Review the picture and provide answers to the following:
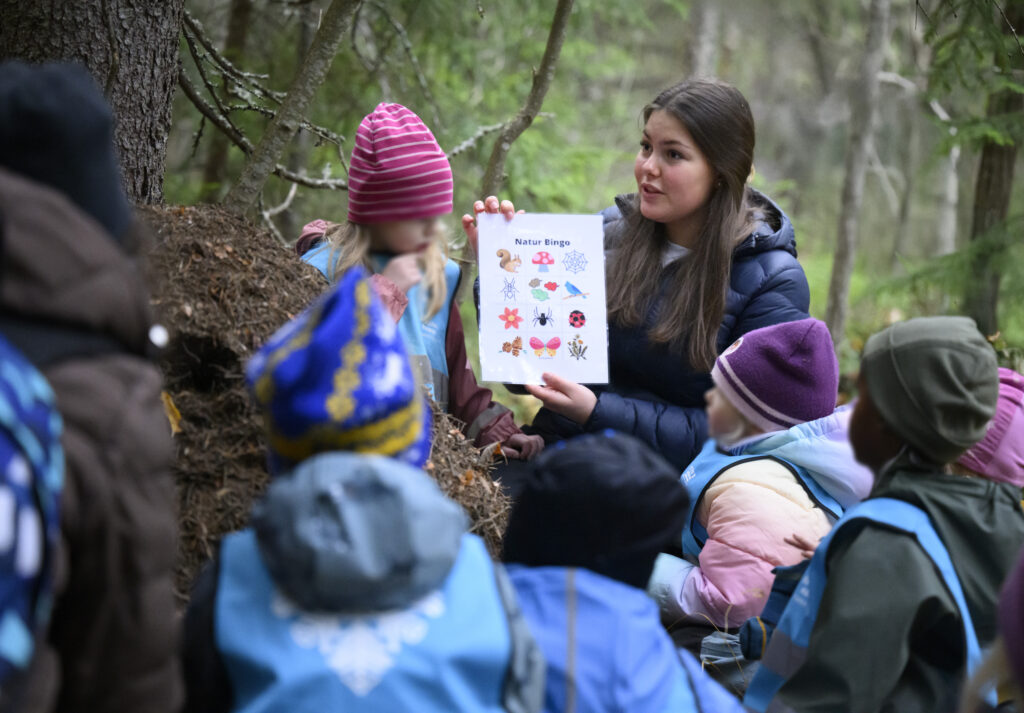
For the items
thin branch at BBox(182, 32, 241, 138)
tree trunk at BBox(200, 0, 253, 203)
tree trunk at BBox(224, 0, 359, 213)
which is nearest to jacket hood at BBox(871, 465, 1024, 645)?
tree trunk at BBox(224, 0, 359, 213)

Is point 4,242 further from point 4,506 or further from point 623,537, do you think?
point 623,537

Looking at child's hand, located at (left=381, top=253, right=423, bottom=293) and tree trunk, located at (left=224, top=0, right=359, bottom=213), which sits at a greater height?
tree trunk, located at (left=224, top=0, right=359, bottom=213)

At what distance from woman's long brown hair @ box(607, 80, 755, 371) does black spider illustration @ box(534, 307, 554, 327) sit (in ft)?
1.67

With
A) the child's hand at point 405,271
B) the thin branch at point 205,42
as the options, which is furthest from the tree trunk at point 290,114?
the child's hand at point 405,271

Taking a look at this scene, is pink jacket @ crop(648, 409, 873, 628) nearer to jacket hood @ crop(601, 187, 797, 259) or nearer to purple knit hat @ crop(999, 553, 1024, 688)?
purple knit hat @ crop(999, 553, 1024, 688)

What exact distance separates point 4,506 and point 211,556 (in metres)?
1.09

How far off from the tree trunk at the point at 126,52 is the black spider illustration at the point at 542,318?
1.45 meters

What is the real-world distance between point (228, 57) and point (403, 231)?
12.2 feet

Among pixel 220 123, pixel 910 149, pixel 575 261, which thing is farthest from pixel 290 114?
pixel 910 149

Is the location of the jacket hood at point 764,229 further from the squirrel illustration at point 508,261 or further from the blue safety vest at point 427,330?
the blue safety vest at point 427,330

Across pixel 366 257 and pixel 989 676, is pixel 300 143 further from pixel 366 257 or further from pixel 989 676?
pixel 989 676

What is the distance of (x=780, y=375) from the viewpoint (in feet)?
8.83

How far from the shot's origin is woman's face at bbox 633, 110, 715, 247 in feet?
12.7

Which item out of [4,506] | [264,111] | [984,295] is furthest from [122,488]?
[984,295]
